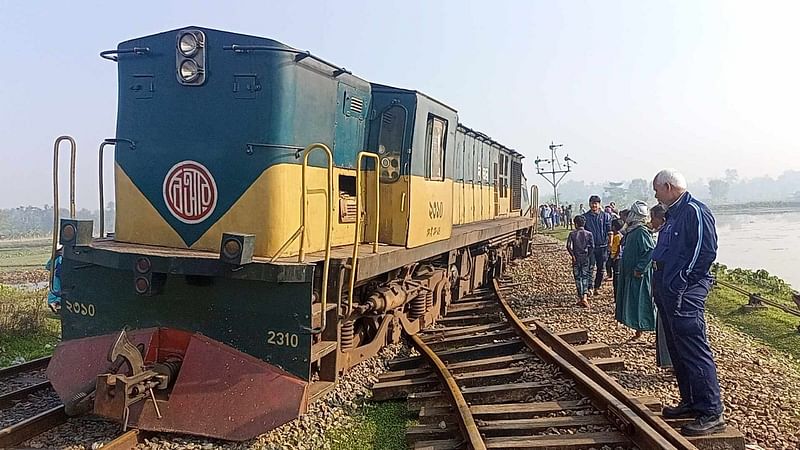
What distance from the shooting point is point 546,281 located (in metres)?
13.0

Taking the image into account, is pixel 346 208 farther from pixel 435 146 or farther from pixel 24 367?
pixel 24 367

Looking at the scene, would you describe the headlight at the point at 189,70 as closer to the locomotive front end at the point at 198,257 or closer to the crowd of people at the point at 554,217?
the locomotive front end at the point at 198,257

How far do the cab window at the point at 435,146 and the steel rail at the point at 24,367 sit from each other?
4782 millimetres

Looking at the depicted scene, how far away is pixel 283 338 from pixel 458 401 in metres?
1.46

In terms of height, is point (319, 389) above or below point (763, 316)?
above

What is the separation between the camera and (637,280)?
729cm

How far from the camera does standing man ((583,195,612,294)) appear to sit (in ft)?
36.4

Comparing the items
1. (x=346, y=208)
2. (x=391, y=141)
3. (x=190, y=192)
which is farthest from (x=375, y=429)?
(x=391, y=141)

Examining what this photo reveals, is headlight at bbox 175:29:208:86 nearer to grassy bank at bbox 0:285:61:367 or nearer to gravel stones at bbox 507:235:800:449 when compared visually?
grassy bank at bbox 0:285:61:367

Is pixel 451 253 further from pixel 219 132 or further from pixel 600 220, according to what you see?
pixel 219 132

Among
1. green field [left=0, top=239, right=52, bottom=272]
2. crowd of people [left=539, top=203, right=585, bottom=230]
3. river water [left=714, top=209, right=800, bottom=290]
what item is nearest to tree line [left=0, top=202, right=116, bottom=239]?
green field [left=0, top=239, right=52, bottom=272]

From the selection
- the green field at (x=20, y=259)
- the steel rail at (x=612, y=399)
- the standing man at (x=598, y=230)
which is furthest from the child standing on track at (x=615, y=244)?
the green field at (x=20, y=259)

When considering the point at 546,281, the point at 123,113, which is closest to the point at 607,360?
the point at 123,113

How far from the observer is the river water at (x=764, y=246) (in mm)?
23609
